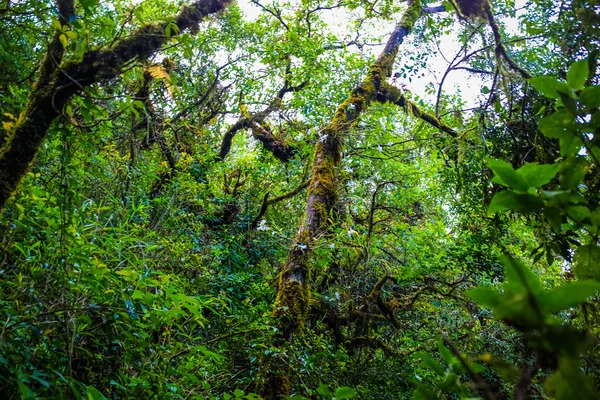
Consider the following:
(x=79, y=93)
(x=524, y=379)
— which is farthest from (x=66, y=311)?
(x=524, y=379)

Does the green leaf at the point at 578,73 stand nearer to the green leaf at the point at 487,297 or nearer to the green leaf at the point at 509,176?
the green leaf at the point at 509,176

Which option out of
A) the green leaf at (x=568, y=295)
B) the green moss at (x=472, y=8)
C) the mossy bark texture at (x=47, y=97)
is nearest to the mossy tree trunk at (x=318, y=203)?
the green moss at (x=472, y=8)

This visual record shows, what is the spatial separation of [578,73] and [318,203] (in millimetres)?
3869

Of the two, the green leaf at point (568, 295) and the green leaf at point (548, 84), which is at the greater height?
the green leaf at point (548, 84)

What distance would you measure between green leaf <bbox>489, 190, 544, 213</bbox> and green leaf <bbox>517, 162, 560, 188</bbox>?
25 millimetres

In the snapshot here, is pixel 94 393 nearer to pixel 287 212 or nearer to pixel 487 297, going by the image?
pixel 487 297

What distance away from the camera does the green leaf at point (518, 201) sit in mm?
629

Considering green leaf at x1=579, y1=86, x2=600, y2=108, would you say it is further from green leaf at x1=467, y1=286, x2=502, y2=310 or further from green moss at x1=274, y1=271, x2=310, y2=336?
green moss at x1=274, y1=271, x2=310, y2=336

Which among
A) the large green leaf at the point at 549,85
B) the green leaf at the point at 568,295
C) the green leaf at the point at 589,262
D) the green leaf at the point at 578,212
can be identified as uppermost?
the large green leaf at the point at 549,85

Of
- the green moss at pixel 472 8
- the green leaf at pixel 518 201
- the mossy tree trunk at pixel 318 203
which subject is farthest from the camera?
the green moss at pixel 472 8

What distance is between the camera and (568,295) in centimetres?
43

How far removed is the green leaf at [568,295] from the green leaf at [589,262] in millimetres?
325

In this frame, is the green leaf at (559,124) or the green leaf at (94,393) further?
the green leaf at (94,393)

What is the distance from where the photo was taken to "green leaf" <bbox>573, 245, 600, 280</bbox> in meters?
0.69
